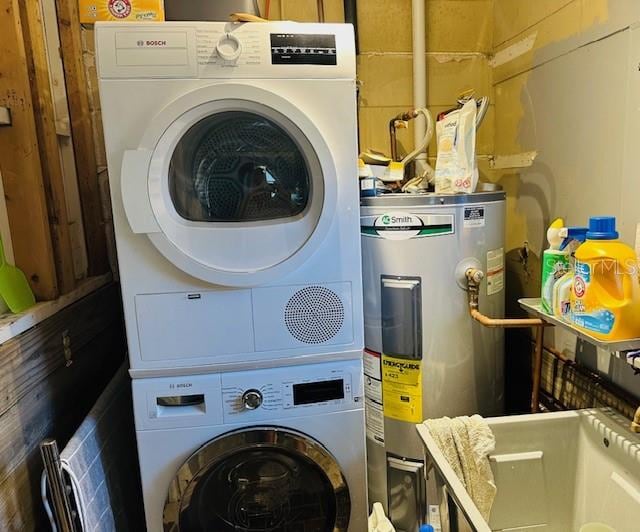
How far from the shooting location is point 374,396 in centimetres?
169

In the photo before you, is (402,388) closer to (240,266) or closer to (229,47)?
(240,266)

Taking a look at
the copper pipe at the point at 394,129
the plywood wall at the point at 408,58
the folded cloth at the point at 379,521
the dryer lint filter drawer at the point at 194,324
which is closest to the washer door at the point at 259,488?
the folded cloth at the point at 379,521

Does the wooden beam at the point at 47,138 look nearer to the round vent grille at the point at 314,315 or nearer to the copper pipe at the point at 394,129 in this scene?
the round vent grille at the point at 314,315

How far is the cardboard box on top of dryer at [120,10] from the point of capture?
1582 millimetres

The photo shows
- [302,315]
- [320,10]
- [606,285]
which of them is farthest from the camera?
[320,10]

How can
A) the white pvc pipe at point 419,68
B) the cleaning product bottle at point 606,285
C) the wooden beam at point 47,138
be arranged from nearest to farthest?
the cleaning product bottle at point 606,285, the wooden beam at point 47,138, the white pvc pipe at point 419,68

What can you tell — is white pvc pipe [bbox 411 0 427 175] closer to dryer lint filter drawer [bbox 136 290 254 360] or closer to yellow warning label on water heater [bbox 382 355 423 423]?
yellow warning label on water heater [bbox 382 355 423 423]

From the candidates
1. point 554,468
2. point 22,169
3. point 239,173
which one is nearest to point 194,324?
point 239,173

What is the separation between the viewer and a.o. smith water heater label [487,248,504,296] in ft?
5.33

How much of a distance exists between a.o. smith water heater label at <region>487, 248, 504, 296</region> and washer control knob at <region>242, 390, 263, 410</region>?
0.86 meters

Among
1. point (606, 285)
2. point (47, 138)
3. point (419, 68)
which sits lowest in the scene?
point (606, 285)

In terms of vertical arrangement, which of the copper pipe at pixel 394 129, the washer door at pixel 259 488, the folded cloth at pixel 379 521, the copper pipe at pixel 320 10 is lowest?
the folded cloth at pixel 379 521

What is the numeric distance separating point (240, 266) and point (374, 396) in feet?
2.38

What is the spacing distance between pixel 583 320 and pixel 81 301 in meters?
1.55
